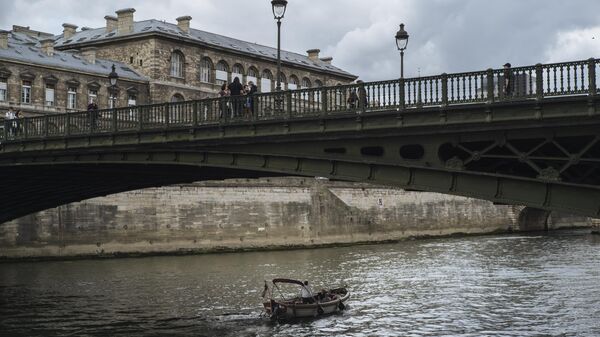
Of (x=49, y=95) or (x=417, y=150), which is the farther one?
(x=49, y=95)

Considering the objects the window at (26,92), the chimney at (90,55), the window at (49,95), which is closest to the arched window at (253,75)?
the chimney at (90,55)

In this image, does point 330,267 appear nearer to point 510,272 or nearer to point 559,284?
point 510,272

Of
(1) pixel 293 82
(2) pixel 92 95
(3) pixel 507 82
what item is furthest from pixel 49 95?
(3) pixel 507 82

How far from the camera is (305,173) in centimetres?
2405

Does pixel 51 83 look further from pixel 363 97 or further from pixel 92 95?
pixel 363 97

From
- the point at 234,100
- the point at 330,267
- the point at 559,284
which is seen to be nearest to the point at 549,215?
the point at 330,267

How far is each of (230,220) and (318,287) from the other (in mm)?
26411

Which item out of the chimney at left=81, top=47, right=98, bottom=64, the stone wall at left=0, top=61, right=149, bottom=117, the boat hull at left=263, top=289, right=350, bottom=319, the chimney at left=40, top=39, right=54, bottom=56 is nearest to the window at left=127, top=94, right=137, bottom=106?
the stone wall at left=0, top=61, right=149, bottom=117

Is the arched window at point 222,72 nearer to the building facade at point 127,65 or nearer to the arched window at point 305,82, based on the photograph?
the building facade at point 127,65

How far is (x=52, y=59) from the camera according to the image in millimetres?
66812

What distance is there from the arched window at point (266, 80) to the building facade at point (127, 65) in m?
0.06

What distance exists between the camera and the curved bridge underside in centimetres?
1916

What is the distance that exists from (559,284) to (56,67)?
42.8 metres

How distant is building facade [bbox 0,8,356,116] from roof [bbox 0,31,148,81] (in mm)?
84
